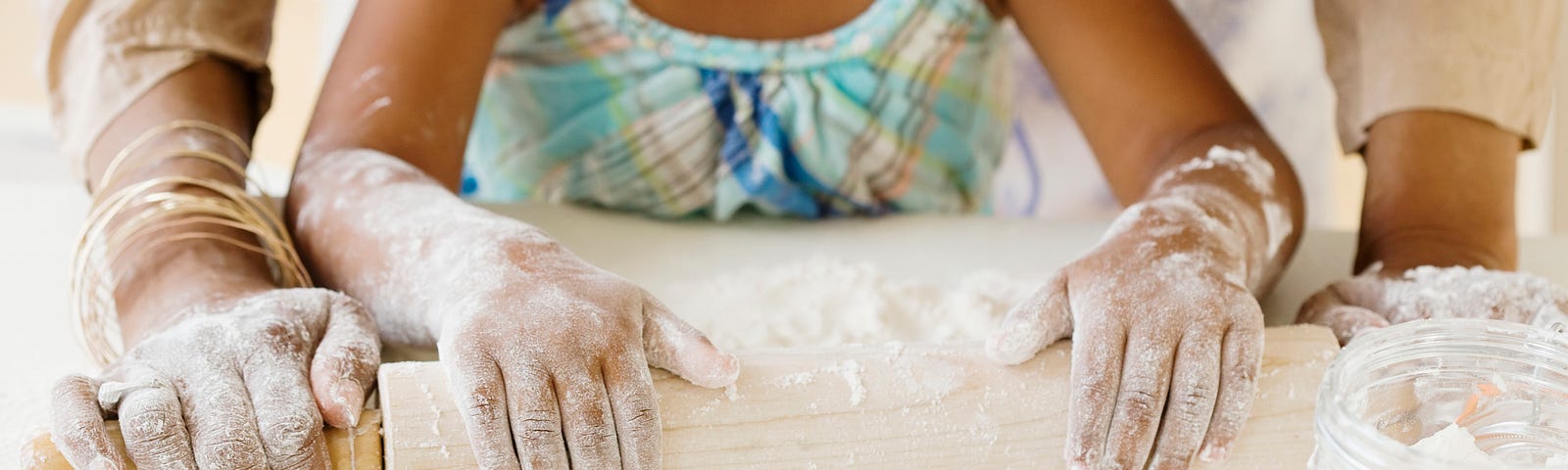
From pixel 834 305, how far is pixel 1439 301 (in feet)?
1.29

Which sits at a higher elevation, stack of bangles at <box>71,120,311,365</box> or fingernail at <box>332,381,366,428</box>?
fingernail at <box>332,381,366,428</box>

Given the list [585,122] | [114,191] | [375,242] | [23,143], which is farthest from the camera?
[23,143]

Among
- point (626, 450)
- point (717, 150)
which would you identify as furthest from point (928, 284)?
point (626, 450)

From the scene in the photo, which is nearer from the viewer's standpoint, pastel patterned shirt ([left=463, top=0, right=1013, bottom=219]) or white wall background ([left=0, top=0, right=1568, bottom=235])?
pastel patterned shirt ([left=463, top=0, right=1013, bottom=219])

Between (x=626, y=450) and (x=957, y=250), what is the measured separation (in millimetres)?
515

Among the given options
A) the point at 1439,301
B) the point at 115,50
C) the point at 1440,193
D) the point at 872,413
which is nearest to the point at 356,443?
the point at 872,413

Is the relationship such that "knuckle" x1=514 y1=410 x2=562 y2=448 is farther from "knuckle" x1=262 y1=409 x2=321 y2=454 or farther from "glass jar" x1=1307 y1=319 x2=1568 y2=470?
"glass jar" x1=1307 y1=319 x2=1568 y2=470

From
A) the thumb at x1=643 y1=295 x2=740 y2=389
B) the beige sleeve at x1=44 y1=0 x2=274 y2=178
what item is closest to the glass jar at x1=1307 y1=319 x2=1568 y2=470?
the thumb at x1=643 y1=295 x2=740 y2=389

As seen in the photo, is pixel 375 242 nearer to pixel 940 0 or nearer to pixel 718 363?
pixel 718 363

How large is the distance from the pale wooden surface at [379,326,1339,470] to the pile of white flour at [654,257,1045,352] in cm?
16

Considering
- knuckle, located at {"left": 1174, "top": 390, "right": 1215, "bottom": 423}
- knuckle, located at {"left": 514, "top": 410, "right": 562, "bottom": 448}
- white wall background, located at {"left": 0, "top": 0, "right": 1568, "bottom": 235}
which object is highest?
knuckle, located at {"left": 514, "top": 410, "right": 562, "bottom": 448}

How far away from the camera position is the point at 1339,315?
83cm

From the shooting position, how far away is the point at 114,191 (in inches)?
37.8

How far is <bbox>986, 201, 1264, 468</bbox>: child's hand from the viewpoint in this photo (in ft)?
2.24
